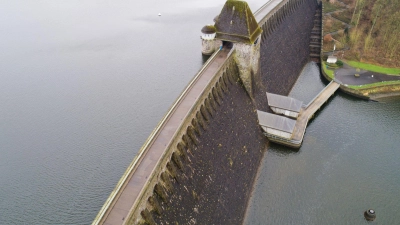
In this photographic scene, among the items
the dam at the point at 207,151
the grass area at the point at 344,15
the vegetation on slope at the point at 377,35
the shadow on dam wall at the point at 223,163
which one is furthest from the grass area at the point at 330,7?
the shadow on dam wall at the point at 223,163

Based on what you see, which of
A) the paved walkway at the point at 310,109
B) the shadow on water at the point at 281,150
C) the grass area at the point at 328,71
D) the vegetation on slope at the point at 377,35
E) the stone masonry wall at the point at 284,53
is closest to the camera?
the shadow on water at the point at 281,150

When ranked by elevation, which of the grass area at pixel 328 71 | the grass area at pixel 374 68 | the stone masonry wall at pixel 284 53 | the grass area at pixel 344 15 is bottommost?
the grass area at pixel 374 68

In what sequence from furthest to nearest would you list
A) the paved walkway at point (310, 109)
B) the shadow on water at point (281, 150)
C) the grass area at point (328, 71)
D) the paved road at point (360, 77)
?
the grass area at point (328, 71) → the paved road at point (360, 77) → the paved walkway at point (310, 109) → the shadow on water at point (281, 150)

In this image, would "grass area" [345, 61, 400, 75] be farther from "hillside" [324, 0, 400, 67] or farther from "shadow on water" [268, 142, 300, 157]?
"shadow on water" [268, 142, 300, 157]

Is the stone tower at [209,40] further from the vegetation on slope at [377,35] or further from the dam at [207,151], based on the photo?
the vegetation on slope at [377,35]

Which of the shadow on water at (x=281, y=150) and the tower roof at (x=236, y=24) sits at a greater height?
the tower roof at (x=236, y=24)

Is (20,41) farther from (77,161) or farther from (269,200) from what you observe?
(269,200)
